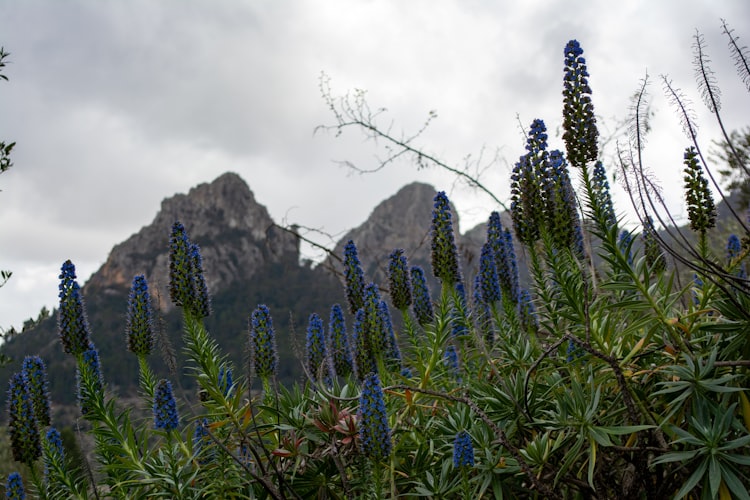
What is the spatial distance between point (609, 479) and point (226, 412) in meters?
1.92

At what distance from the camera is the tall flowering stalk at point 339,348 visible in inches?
173

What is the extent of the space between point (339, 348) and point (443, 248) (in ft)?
3.80

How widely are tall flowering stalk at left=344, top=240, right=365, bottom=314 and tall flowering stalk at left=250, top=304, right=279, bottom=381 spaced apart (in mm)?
621

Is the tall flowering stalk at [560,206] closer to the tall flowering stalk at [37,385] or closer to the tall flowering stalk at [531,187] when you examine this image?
the tall flowering stalk at [531,187]

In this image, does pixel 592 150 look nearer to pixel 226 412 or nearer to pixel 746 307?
pixel 746 307

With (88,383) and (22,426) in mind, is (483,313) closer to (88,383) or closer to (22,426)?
(88,383)

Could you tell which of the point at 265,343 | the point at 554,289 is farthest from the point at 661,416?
the point at 265,343

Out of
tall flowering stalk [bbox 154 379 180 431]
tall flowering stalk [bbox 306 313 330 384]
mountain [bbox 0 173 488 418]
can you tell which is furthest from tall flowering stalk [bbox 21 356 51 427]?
mountain [bbox 0 173 488 418]

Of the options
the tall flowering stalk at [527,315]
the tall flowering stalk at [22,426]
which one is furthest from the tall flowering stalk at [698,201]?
the tall flowering stalk at [22,426]

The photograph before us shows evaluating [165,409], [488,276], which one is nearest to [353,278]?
[488,276]

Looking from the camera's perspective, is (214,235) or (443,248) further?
(214,235)

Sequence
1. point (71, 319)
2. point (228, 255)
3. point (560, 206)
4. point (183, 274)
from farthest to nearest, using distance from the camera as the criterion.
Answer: point (228, 255)
point (71, 319)
point (183, 274)
point (560, 206)

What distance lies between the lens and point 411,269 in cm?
455

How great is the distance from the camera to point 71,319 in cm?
365
